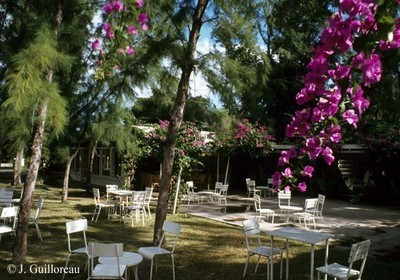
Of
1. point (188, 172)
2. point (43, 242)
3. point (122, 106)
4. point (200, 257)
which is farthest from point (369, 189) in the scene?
point (43, 242)

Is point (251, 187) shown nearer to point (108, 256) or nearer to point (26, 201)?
point (26, 201)

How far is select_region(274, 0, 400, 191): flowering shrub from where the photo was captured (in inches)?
42.4

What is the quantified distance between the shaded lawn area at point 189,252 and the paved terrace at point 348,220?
79 cm

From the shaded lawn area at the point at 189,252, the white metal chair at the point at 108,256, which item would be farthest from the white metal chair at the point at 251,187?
the white metal chair at the point at 108,256

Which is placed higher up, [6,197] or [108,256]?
[6,197]

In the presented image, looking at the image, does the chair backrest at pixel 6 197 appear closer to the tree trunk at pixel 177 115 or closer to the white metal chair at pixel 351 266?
the tree trunk at pixel 177 115

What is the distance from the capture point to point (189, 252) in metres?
6.32

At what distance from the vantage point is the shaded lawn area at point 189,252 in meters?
5.16

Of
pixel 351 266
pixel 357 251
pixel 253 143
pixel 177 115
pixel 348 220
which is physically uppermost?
pixel 253 143

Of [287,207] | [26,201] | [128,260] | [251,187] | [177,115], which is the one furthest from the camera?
[251,187]

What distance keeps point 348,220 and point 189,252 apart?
216 inches

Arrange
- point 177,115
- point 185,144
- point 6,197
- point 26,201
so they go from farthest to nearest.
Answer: point 185,144
point 6,197
point 177,115
point 26,201

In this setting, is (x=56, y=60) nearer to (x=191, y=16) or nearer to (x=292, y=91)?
(x=191, y=16)

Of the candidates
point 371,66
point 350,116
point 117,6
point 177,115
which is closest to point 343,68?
point 371,66
